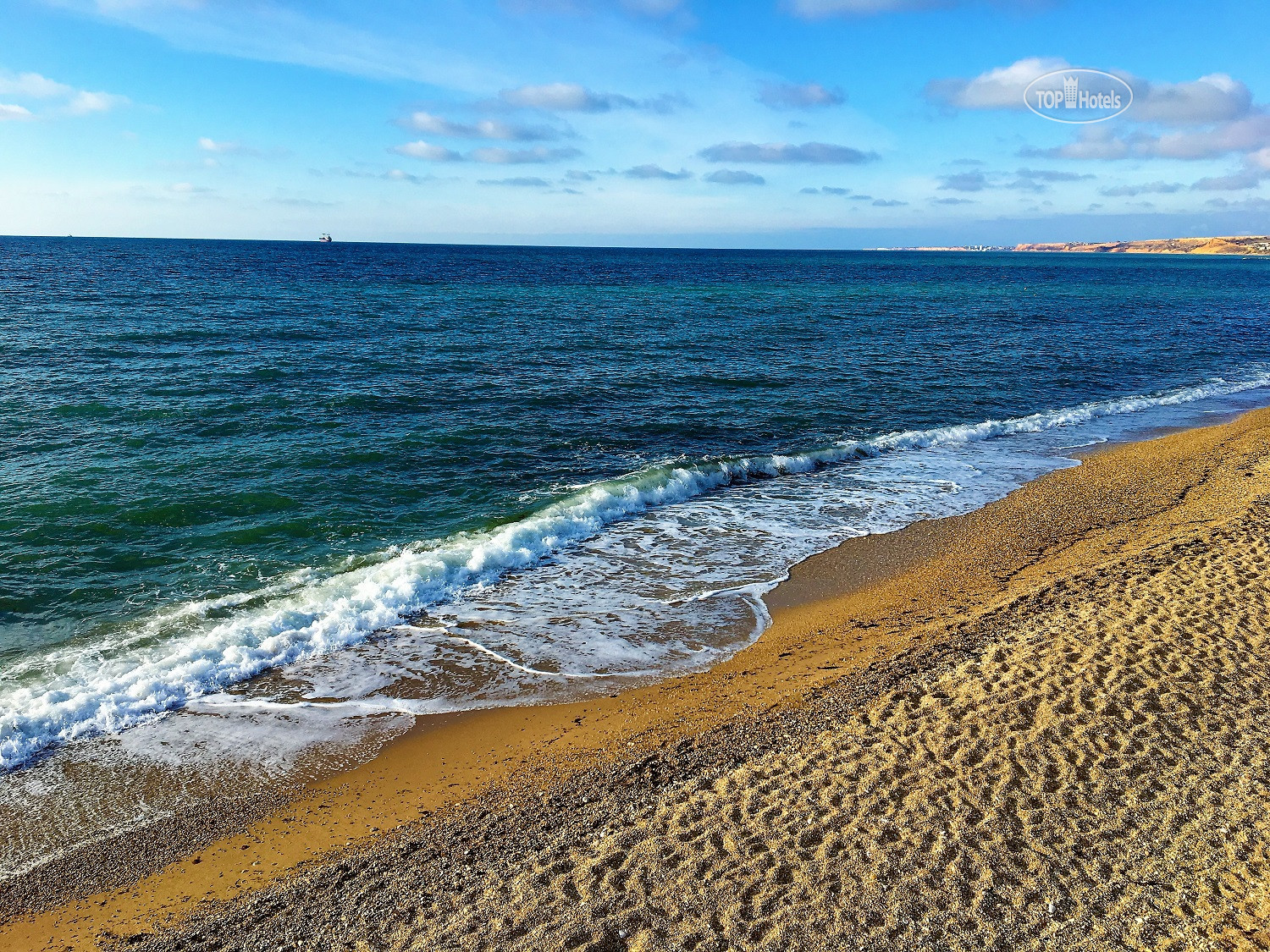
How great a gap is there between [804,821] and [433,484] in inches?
446

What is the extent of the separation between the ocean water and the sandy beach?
40.9 inches

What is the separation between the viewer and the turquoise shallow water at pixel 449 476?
9148 millimetres

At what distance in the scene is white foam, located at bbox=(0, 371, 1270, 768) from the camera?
8.02m

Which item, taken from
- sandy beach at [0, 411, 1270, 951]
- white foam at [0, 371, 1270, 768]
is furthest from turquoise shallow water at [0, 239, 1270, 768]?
sandy beach at [0, 411, 1270, 951]

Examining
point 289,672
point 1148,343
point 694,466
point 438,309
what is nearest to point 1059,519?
point 694,466

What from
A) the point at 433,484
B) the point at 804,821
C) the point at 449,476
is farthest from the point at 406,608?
the point at 804,821

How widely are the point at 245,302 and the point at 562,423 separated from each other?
98.6 feet

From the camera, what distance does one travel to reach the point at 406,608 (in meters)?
10.4

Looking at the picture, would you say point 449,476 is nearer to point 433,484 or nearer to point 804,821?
point 433,484

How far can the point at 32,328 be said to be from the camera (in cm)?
2888

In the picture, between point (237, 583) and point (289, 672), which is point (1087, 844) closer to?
point (289, 672)

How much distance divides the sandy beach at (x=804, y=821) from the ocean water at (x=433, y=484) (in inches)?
40.9

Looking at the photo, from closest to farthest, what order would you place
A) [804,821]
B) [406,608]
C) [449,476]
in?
[804,821]
[406,608]
[449,476]

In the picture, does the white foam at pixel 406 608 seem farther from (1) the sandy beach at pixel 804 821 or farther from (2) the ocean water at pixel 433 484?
(1) the sandy beach at pixel 804 821
